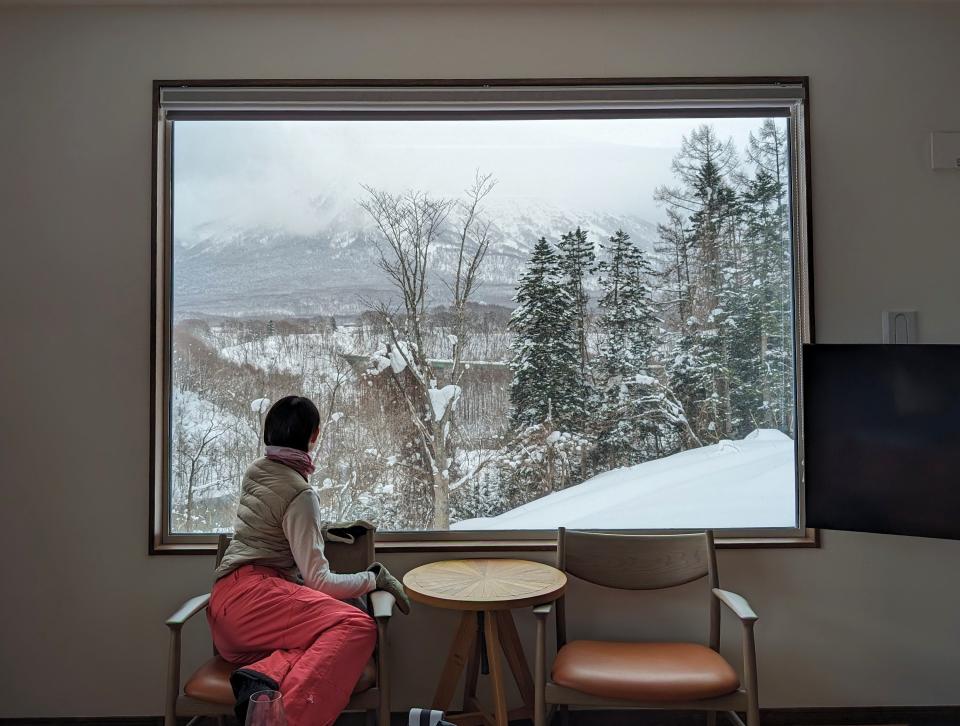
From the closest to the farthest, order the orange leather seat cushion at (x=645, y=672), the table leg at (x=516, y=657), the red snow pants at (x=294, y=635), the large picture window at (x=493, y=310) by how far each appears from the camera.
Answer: the red snow pants at (x=294, y=635), the orange leather seat cushion at (x=645, y=672), the table leg at (x=516, y=657), the large picture window at (x=493, y=310)

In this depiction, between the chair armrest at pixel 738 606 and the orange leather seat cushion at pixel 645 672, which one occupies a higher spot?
the chair armrest at pixel 738 606

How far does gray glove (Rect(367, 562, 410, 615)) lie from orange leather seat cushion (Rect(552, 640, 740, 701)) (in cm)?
57

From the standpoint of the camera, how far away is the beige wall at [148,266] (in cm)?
280

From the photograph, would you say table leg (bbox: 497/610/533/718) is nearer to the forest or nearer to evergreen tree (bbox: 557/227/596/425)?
the forest

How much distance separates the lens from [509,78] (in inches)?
113

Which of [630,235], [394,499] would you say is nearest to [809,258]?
[630,235]

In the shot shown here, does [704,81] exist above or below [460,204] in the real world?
above

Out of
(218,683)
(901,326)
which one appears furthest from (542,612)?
(901,326)

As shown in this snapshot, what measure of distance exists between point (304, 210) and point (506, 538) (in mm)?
1611

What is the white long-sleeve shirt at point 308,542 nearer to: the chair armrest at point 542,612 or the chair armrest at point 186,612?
the chair armrest at point 186,612

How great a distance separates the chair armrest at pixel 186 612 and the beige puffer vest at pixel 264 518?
0.16m

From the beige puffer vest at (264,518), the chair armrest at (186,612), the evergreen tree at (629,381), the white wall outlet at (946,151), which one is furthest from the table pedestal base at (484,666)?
the white wall outlet at (946,151)

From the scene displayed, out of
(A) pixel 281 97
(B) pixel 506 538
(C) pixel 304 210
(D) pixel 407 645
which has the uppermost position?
(A) pixel 281 97

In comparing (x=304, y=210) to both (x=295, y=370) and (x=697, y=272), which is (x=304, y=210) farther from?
(x=697, y=272)
